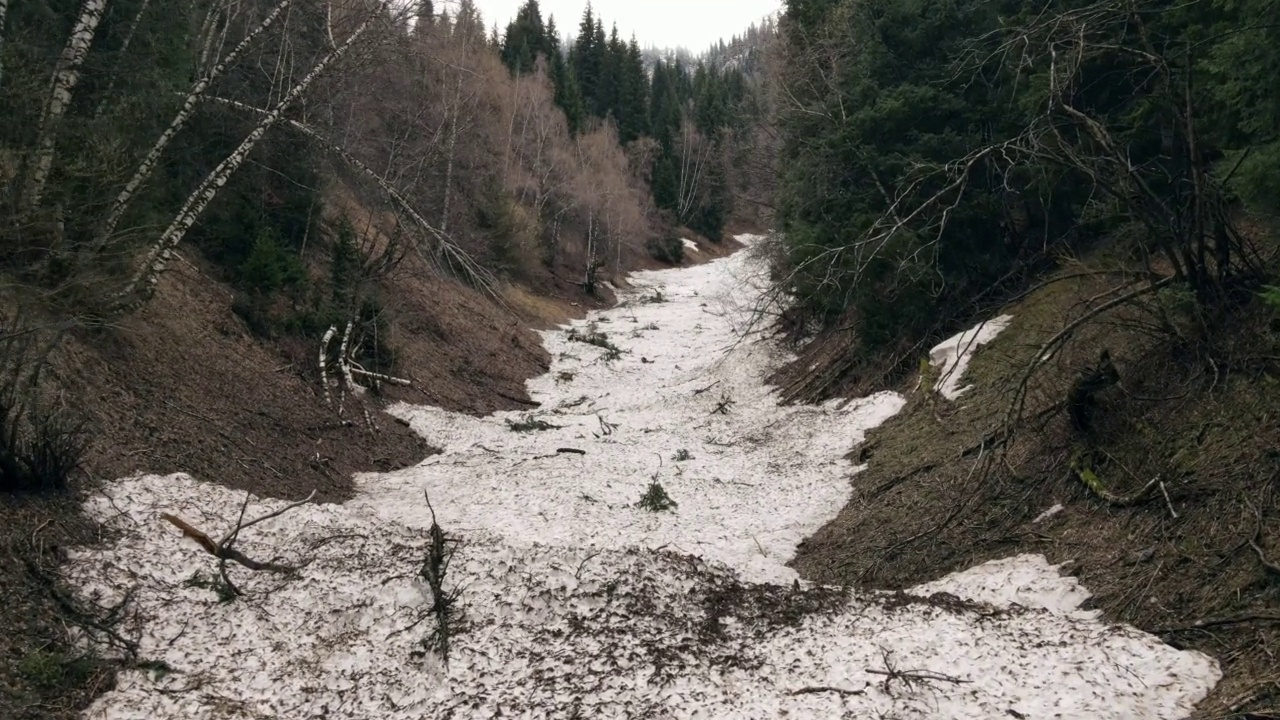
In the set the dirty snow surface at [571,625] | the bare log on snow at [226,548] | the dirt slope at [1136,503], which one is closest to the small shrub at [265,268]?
the dirty snow surface at [571,625]

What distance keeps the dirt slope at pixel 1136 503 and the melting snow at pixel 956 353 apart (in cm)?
167

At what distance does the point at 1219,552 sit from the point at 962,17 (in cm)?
1291

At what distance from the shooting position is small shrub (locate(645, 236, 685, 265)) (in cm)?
5809

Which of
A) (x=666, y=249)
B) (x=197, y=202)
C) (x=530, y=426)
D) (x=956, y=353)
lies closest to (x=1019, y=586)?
(x=956, y=353)

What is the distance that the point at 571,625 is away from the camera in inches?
268

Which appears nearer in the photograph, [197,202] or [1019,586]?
[1019,586]

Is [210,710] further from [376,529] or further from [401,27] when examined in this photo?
[401,27]

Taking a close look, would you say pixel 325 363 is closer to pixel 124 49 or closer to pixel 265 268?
pixel 265 268

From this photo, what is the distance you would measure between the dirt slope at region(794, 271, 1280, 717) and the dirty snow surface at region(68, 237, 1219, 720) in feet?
1.08

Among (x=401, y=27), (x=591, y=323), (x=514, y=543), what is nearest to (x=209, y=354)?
(x=401, y=27)

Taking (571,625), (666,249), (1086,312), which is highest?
(666,249)

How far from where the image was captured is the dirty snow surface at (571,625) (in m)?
5.50

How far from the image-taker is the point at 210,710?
5.60m

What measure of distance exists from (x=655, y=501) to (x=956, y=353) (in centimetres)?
656
